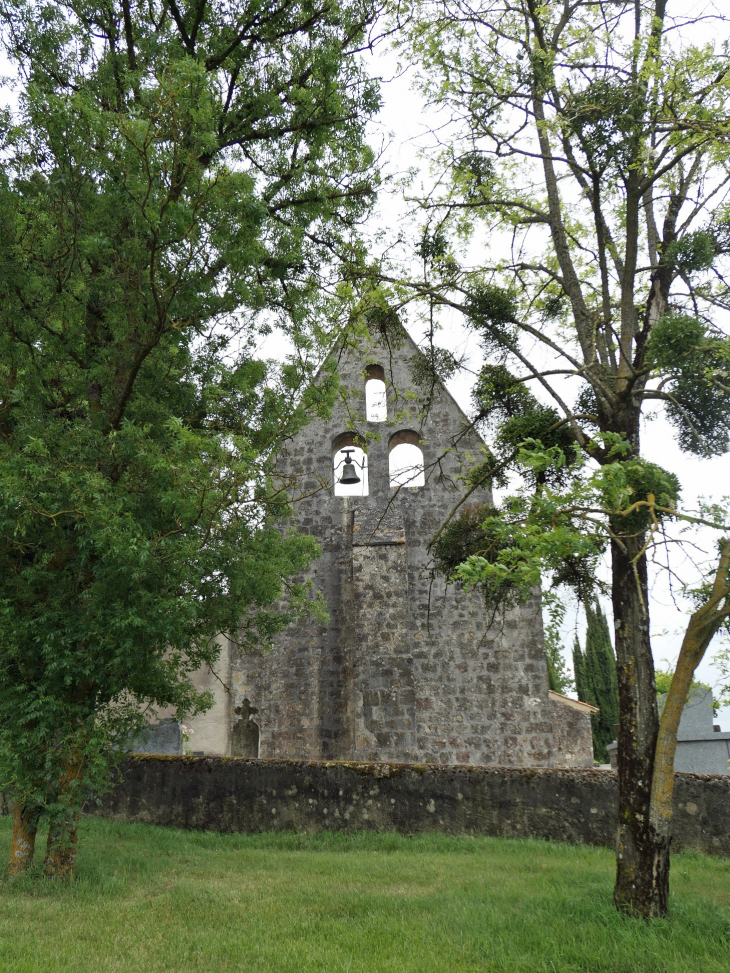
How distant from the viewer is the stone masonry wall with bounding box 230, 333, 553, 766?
11.2 meters

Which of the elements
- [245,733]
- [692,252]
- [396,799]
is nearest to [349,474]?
[245,733]

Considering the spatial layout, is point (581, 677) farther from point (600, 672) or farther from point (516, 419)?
point (516, 419)

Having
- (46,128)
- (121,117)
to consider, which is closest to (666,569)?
(121,117)

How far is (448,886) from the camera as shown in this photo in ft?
21.6

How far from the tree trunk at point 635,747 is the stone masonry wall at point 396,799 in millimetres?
3205

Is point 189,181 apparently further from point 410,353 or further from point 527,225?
point 410,353

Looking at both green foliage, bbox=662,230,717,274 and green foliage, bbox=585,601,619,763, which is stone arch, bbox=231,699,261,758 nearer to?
green foliage, bbox=662,230,717,274

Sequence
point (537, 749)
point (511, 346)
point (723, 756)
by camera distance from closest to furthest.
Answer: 1. point (511, 346)
2. point (723, 756)
3. point (537, 749)

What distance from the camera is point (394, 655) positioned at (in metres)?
11.1

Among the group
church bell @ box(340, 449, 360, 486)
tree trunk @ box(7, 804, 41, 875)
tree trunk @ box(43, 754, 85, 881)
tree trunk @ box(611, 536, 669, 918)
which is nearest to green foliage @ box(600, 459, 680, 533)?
tree trunk @ box(611, 536, 669, 918)

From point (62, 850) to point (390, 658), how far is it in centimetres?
557

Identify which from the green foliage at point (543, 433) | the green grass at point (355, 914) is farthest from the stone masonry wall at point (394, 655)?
the green foliage at point (543, 433)

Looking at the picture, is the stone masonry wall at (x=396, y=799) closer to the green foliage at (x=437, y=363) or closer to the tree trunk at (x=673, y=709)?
the tree trunk at (x=673, y=709)

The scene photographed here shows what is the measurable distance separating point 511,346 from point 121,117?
416 centimetres
